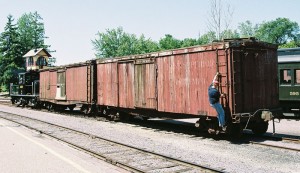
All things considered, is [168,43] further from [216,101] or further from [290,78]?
[216,101]

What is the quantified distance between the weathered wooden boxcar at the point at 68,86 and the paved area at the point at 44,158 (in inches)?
280

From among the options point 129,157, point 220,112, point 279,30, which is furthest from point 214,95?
point 279,30

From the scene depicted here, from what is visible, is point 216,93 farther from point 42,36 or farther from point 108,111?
point 42,36

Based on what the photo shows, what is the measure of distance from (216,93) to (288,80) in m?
9.12

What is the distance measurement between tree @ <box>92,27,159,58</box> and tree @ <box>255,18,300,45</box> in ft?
129

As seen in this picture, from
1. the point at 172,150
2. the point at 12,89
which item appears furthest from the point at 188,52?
the point at 12,89

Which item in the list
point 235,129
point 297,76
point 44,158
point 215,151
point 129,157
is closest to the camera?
point 44,158

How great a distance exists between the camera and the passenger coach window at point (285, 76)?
16.9 metres

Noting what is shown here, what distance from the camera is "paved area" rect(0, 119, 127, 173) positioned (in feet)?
23.5

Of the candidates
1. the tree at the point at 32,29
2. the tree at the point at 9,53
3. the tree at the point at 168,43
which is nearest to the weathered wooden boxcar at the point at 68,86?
the tree at the point at 9,53

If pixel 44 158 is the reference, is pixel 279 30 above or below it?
above

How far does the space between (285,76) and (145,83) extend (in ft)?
28.8

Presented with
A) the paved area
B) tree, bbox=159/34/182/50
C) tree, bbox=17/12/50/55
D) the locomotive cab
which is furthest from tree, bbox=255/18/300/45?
the paved area

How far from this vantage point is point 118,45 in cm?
9275
